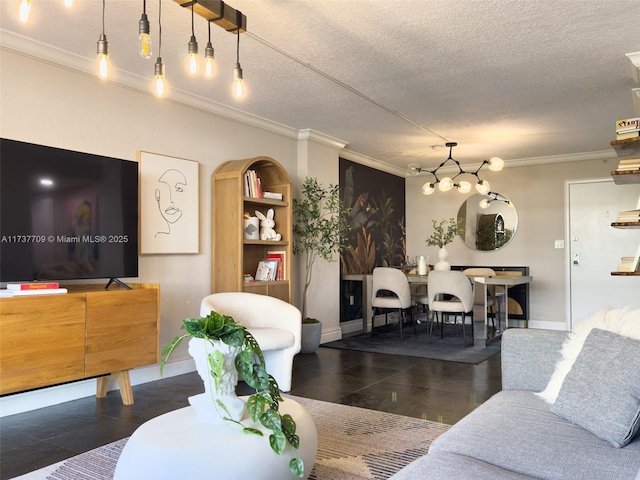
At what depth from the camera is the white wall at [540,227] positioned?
7.15 m

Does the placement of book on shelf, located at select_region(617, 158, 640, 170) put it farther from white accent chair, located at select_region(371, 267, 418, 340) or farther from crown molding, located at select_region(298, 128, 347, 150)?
crown molding, located at select_region(298, 128, 347, 150)

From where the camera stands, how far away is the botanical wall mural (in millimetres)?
6762

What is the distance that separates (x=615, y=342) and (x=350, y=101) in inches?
131

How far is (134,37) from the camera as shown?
3270 millimetres

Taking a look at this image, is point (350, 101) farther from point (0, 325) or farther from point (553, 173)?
point (553, 173)

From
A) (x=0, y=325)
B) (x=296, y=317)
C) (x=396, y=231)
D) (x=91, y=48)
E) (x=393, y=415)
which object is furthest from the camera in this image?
(x=396, y=231)

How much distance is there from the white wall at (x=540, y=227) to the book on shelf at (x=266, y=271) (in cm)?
400

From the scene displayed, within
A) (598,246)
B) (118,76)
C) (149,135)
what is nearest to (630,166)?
(149,135)

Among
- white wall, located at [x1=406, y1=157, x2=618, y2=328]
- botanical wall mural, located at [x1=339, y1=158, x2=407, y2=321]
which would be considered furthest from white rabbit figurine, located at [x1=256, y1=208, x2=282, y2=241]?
white wall, located at [x1=406, y1=157, x2=618, y2=328]

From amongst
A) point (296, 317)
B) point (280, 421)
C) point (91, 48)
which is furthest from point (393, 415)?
point (91, 48)

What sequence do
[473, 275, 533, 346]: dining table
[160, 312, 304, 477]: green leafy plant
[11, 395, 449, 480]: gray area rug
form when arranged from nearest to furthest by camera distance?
[160, 312, 304, 477]: green leafy plant < [11, 395, 449, 480]: gray area rug < [473, 275, 533, 346]: dining table

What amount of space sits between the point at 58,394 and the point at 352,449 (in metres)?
2.14

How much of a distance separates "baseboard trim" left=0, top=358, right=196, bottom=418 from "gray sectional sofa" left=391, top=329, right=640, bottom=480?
2.59 metres

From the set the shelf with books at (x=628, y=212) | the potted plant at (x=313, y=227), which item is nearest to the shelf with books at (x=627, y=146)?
the shelf with books at (x=628, y=212)
